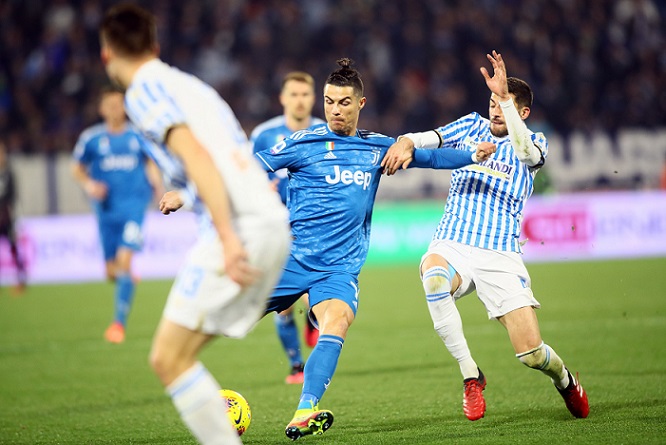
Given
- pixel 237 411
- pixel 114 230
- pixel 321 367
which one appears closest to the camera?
pixel 321 367

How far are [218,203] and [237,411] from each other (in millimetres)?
2246

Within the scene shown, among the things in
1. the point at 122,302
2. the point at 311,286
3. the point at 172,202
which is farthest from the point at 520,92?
the point at 122,302

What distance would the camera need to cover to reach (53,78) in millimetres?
20516

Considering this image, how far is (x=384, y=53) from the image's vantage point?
21891 mm

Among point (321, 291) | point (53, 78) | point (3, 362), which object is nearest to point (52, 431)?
point (321, 291)

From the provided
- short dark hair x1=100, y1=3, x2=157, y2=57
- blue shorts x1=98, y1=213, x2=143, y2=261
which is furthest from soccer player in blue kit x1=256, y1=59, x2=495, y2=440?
blue shorts x1=98, y1=213, x2=143, y2=261

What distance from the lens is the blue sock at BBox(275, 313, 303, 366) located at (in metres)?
7.97

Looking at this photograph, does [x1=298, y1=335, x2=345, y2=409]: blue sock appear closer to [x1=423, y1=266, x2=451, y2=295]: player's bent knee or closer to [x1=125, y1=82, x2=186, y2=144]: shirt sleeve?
[x1=423, y1=266, x2=451, y2=295]: player's bent knee

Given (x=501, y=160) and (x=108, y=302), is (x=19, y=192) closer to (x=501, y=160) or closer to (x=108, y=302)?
(x=108, y=302)

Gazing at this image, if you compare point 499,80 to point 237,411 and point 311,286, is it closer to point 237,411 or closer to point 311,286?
point 311,286

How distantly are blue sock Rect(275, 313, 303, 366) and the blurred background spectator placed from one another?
12.1 metres

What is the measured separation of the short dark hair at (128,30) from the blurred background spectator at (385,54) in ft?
52.2

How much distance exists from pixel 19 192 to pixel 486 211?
543 inches

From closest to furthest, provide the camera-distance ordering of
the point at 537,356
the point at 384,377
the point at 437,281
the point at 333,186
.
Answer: the point at 333,186 → the point at 537,356 → the point at 437,281 → the point at 384,377
